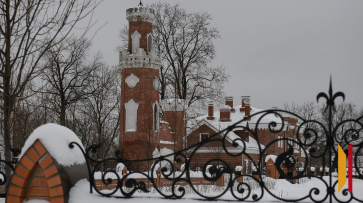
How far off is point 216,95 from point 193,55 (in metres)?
3.66

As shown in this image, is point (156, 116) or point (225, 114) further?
point (225, 114)

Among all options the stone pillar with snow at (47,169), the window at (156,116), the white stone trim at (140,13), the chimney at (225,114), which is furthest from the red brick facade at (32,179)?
the chimney at (225,114)

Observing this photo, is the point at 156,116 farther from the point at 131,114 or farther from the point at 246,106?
the point at 246,106

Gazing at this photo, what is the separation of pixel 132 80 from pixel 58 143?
2344cm

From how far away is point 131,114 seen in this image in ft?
89.8

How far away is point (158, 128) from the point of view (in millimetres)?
27844

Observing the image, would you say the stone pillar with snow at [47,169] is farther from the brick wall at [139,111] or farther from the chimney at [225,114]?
the chimney at [225,114]

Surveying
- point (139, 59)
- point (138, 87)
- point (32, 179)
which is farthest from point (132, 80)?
point (32, 179)

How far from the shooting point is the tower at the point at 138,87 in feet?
89.2

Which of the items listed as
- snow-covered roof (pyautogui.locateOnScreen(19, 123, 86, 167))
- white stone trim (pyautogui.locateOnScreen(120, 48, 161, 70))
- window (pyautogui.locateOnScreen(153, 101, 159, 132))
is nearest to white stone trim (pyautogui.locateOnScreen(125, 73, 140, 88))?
white stone trim (pyautogui.locateOnScreen(120, 48, 161, 70))

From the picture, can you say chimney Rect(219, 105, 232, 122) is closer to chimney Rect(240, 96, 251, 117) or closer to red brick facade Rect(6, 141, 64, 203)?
chimney Rect(240, 96, 251, 117)

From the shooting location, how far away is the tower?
27.2 metres

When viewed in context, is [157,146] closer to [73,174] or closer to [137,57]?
[137,57]

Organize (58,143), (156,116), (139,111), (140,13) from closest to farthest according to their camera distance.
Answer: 1. (58,143)
2. (139,111)
3. (140,13)
4. (156,116)
